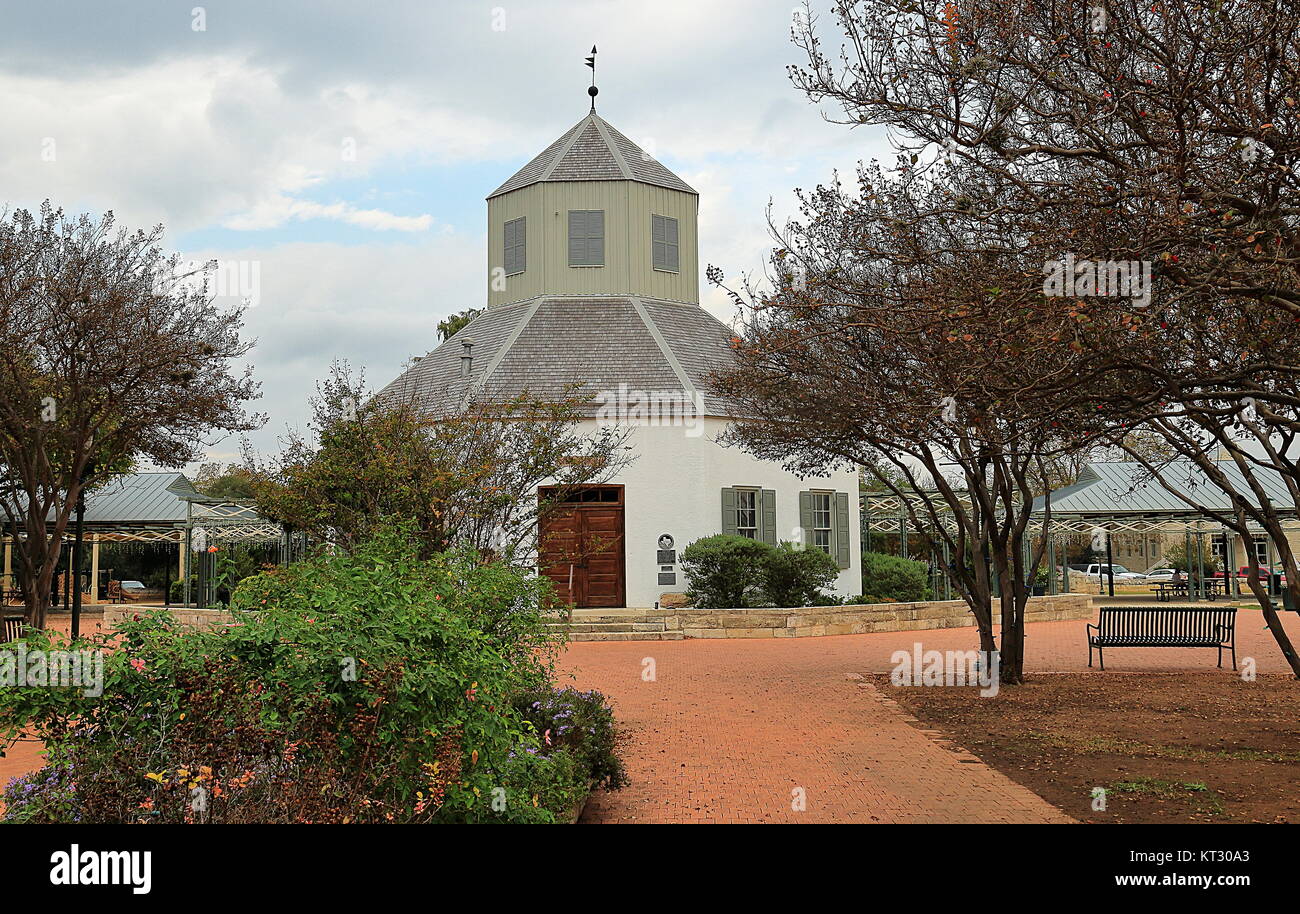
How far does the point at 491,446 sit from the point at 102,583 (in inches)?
1425

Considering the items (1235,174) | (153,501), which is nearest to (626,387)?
(153,501)

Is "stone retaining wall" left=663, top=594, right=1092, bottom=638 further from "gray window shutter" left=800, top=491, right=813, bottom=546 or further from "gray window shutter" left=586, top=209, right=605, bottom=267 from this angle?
"gray window shutter" left=586, top=209, right=605, bottom=267

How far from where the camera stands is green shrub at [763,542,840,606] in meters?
24.5

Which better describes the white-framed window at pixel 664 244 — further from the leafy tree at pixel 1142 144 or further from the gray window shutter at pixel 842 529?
the leafy tree at pixel 1142 144

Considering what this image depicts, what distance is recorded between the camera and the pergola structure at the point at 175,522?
92.7ft

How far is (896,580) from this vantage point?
93.9ft

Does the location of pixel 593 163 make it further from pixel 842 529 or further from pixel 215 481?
pixel 215 481

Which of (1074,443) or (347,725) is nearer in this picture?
(347,725)

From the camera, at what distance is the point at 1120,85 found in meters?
7.69

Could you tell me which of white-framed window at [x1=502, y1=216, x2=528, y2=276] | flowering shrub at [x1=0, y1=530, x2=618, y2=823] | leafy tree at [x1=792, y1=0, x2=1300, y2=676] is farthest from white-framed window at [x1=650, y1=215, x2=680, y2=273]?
flowering shrub at [x1=0, y1=530, x2=618, y2=823]

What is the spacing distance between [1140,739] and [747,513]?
15.9 metres

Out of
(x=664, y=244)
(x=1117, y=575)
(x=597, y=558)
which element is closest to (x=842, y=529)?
(x=597, y=558)
